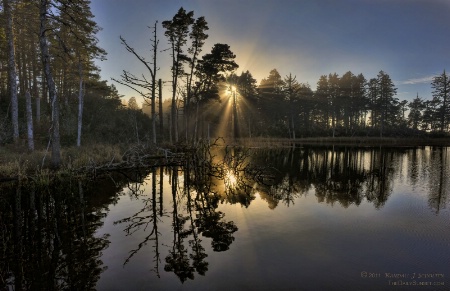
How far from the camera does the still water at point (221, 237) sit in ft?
16.7

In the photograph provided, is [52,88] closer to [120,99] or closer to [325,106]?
[120,99]

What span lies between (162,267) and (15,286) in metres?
2.59

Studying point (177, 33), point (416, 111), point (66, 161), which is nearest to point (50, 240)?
point (66, 161)

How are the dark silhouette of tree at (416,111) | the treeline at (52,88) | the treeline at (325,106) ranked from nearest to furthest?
the treeline at (52,88)
the treeline at (325,106)
the dark silhouette of tree at (416,111)

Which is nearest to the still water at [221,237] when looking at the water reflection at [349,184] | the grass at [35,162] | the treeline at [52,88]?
the water reflection at [349,184]

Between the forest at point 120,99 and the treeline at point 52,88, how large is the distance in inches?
3.9

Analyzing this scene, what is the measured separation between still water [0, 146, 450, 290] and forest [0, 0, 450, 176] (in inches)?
267

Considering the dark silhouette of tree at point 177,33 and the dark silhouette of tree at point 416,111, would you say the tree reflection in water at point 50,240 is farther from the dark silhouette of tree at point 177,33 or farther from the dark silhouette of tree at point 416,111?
the dark silhouette of tree at point 416,111

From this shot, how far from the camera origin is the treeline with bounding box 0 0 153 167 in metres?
19.1

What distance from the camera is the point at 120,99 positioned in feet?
152

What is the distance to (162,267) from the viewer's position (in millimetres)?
5562

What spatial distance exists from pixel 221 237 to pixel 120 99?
146 feet

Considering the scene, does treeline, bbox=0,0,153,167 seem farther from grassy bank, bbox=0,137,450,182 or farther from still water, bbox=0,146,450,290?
still water, bbox=0,146,450,290

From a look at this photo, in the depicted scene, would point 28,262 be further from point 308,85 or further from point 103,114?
point 308,85
